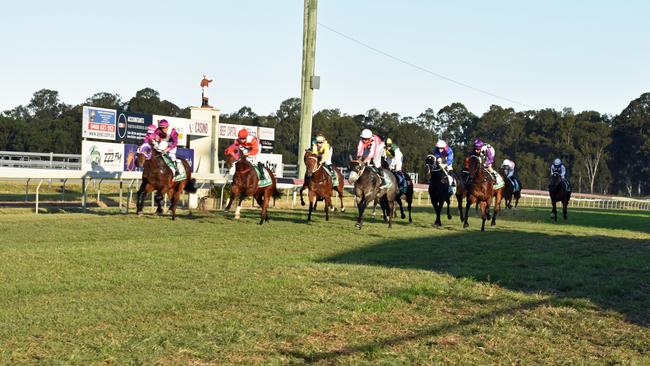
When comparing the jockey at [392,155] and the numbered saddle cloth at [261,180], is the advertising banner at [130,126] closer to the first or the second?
the jockey at [392,155]

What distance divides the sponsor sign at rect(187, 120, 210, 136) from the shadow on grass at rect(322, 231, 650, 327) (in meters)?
14.7

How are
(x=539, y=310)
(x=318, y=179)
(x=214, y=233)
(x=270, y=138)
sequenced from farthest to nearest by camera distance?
(x=270, y=138) → (x=318, y=179) → (x=214, y=233) → (x=539, y=310)

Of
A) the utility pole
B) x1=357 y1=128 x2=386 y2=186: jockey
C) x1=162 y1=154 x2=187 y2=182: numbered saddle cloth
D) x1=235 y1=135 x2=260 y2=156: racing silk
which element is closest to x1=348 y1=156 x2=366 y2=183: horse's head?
x1=357 y1=128 x2=386 y2=186: jockey

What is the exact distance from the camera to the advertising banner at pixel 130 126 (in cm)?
3359

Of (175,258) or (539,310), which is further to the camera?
(175,258)

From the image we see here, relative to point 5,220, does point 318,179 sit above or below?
above

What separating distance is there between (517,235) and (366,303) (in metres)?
9.89

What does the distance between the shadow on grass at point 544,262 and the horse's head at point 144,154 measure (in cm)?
649

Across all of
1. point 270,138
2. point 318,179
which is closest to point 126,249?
point 318,179

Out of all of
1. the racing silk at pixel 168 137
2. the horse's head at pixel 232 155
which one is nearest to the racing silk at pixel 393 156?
the horse's head at pixel 232 155

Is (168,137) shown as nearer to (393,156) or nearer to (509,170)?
(393,156)

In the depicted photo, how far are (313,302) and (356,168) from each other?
1059 cm

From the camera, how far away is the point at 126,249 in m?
11.5

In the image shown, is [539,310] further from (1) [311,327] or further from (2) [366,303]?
(1) [311,327]
